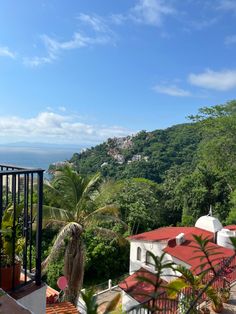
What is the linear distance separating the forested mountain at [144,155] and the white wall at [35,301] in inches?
1201

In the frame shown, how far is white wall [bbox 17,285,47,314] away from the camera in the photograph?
9.20 ft

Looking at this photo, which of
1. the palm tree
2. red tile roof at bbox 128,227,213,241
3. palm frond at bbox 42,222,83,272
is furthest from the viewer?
red tile roof at bbox 128,227,213,241

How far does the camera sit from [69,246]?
9000mm

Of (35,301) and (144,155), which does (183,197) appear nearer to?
(144,155)

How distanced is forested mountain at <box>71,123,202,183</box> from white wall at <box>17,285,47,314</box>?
30505 mm

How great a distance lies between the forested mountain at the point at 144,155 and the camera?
37156 mm

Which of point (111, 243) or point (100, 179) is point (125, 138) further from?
point (100, 179)

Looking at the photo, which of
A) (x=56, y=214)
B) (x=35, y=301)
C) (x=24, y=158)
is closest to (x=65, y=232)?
(x=56, y=214)

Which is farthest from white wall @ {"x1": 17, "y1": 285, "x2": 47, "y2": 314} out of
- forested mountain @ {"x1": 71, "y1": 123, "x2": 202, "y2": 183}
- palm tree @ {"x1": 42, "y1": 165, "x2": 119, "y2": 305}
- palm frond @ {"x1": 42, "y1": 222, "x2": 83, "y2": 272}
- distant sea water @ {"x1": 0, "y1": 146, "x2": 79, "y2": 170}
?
forested mountain @ {"x1": 71, "y1": 123, "x2": 202, "y2": 183}

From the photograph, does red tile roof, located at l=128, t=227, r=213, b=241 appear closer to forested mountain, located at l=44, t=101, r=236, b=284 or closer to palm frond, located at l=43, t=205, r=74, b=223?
forested mountain, located at l=44, t=101, r=236, b=284

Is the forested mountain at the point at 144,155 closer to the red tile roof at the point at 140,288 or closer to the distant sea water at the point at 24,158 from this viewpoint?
the distant sea water at the point at 24,158

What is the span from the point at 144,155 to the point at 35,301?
130 feet

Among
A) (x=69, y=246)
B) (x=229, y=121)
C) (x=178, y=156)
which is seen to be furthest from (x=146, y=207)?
(x=178, y=156)

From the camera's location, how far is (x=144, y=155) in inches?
1668
